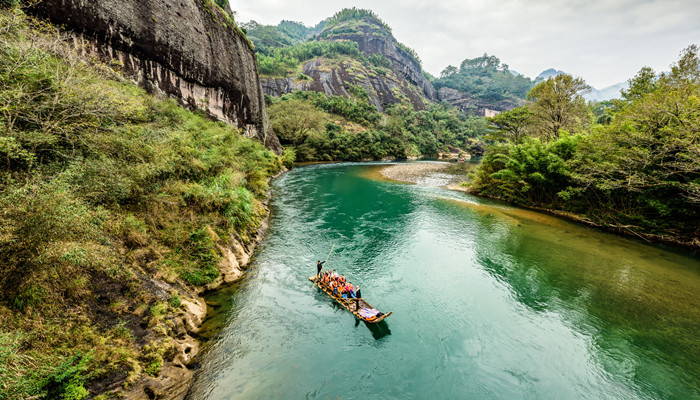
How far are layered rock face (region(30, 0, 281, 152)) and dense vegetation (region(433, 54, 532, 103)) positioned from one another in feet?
486

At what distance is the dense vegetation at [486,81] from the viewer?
148625 millimetres

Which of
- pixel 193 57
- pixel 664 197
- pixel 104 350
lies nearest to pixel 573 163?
pixel 664 197

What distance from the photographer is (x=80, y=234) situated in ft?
20.6

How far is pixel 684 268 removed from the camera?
14.8 meters

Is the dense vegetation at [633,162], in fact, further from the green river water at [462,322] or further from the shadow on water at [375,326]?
the shadow on water at [375,326]

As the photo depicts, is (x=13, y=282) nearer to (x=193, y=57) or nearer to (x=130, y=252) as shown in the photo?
(x=130, y=252)

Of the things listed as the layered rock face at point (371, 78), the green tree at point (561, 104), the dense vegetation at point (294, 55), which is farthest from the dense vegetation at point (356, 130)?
the green tree at point (561, 104)

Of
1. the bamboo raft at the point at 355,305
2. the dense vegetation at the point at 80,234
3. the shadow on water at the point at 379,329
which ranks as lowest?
the shadow on water at the point at 379,329

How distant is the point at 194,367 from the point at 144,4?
30056 millimetres

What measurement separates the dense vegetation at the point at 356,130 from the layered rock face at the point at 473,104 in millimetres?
32122

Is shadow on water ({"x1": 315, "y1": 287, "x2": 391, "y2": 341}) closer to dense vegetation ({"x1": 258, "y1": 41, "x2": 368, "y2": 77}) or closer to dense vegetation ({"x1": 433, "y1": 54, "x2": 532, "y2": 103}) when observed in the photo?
dense vegetation ({"x1": 258, "y1": 41, "x2": 368, "y2": 77})

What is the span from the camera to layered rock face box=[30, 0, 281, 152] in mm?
18734

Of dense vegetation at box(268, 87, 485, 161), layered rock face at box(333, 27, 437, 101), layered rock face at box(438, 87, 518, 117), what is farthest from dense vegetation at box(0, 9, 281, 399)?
layered rock face at box(333, 27, 437, 101)

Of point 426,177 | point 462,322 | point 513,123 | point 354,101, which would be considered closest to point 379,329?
point 462,322
